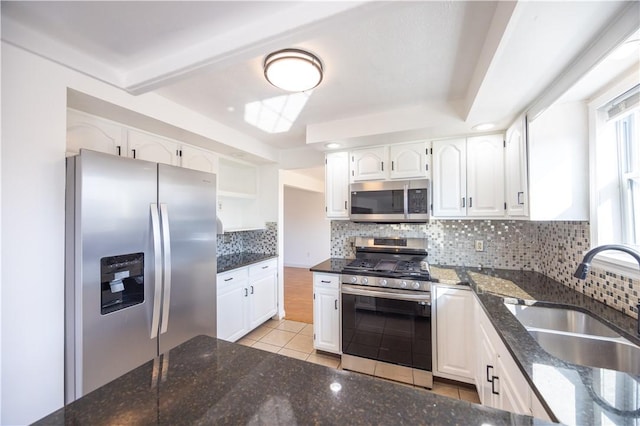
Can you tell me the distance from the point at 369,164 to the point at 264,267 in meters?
1.83

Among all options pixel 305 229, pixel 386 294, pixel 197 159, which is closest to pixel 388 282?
pixel 386 294

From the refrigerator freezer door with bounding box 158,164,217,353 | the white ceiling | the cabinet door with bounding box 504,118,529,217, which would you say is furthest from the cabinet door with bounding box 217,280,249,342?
the cabinet door with bounding box 504,118,529,217

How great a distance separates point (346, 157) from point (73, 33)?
2.25 m

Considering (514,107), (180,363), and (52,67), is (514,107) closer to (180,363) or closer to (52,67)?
(180,363)

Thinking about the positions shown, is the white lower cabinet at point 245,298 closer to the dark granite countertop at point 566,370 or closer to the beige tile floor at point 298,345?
the beige tile floor at point 298,345

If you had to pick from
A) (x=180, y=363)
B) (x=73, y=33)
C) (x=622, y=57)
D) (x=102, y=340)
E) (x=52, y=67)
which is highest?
(x=73, y=33)

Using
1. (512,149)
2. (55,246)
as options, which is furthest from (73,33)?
(512,149)

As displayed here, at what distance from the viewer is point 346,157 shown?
9.52ft

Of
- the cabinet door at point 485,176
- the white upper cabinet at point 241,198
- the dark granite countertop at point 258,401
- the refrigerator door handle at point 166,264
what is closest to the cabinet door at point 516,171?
the cabinet door at point 485,176

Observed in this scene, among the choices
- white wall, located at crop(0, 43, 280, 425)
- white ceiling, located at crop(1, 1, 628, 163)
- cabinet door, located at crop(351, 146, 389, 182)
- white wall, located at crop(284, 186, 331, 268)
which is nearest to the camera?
white ceiling, located at crop(1, 1, 628, 163)

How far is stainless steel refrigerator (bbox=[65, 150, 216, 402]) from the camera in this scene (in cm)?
142

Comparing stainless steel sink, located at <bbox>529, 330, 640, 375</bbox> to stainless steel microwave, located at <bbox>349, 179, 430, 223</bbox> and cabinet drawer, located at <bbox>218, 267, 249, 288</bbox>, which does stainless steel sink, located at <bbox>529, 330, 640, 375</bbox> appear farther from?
cabinet drawer, located at <bbox>218, 267, 249, 288</bbox>

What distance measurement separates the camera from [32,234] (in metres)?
1.36

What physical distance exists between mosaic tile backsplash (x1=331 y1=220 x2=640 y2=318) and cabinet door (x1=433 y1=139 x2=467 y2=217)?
11.3 inches
